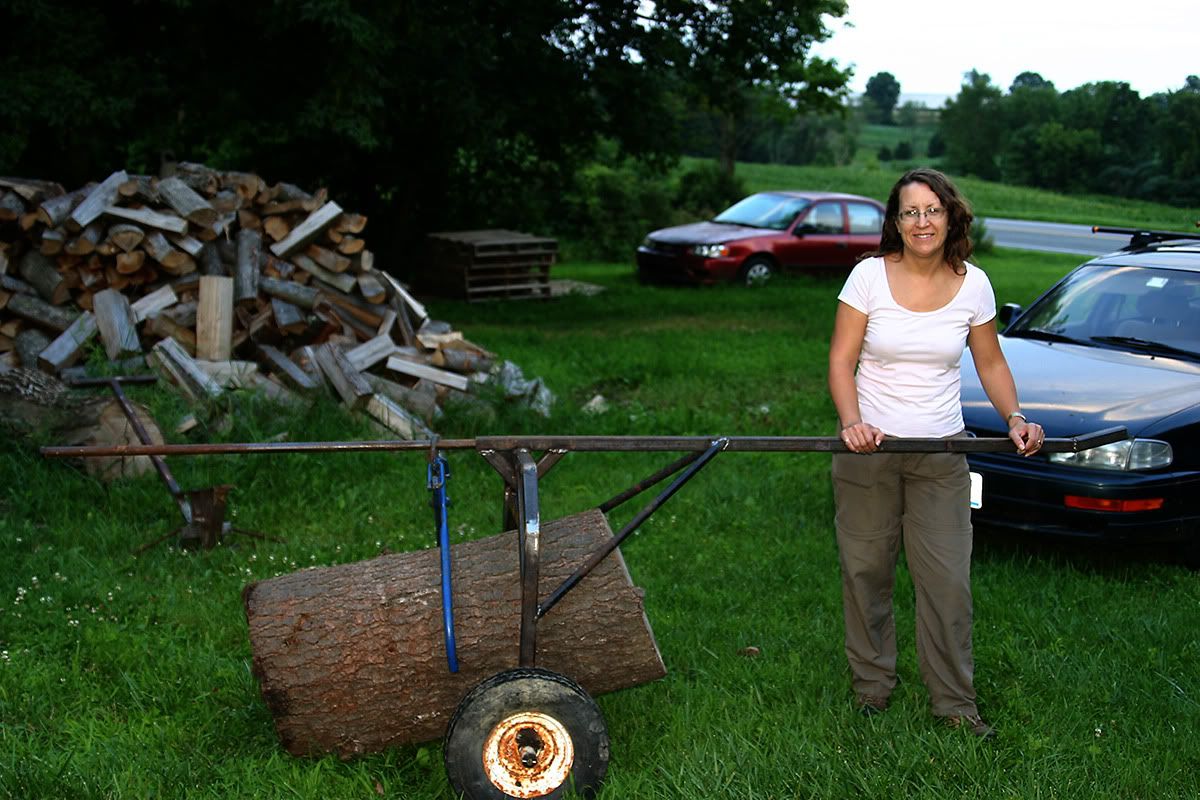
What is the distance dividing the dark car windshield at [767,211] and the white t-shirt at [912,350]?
14.1 metres

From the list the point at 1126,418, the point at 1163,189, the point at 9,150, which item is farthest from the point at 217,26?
the point at 1163,189

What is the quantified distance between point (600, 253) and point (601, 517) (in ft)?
63.9

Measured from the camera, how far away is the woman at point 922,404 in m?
3.93

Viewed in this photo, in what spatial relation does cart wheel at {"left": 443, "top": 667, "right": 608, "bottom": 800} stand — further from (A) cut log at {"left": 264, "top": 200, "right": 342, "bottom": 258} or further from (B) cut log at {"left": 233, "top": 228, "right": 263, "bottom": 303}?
(A) cut log at {"left": 264, "top": 200, "right": 342, "bottom": 258}

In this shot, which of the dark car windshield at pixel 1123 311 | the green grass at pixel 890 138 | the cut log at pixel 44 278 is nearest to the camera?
the dark car windshield at pixel 1123 311

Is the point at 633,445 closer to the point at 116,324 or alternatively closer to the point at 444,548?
the point at 444,548

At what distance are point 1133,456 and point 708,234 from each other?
40.4 ft

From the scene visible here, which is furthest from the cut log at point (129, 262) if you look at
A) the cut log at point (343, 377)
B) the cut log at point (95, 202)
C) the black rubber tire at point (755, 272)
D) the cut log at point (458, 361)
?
the black rubber tire at point (755, 272)

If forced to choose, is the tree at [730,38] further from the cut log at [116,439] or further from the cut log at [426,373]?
the cut log at [116,439]

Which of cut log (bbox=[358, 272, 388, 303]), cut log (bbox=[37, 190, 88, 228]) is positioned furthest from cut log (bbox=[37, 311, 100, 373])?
cut log (bbox=[358, 272, 388, 303])

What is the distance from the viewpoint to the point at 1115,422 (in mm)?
5695

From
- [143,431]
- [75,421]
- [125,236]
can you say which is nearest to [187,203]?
[125,236]

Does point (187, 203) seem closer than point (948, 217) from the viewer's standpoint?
No

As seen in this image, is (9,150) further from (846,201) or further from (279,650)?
(846,201)
